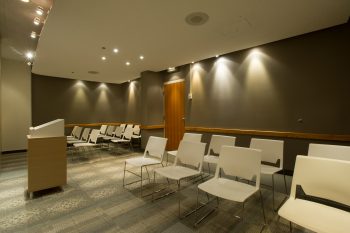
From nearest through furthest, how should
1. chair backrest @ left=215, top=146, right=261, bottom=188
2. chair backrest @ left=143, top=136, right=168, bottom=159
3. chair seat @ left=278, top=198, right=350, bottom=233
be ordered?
chair seat @ left=278, top=198, right=350, bottom=233, chair backrest @ left=215, top=146, right=261, bottom=188, chair backrest @ left=143, top=136, right=168, bottom=159

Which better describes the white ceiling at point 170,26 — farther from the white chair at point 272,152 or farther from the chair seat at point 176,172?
the chair seat at point 176,172

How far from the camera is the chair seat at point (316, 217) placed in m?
1.38

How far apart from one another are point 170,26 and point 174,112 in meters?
3.42

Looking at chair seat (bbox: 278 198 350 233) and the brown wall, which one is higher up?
the brown wall

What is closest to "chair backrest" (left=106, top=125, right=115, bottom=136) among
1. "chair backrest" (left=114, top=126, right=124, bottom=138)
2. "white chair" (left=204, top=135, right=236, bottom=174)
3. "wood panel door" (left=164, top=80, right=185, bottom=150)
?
"chair backrest" (left=114, top=126, right=124, bottom=138)

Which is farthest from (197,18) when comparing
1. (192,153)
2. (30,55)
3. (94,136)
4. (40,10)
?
(30,55)

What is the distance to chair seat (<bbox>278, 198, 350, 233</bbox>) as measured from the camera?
138 cm

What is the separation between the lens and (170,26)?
3459 mm

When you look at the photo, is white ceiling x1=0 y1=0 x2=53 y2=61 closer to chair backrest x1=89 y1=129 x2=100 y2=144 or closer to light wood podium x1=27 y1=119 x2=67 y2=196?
light wood podium x1=27 y1=119 x2=67 y2=196

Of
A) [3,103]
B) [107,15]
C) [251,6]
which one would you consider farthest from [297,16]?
[3,103]

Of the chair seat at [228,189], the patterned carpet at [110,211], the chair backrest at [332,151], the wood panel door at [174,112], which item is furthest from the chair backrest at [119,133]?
the chair backrest at [332,151]

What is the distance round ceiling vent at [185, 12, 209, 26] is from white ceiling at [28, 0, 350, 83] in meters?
0.08

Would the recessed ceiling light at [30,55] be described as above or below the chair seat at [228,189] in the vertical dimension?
above

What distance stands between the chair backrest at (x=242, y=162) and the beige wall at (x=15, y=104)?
7.34 metres
